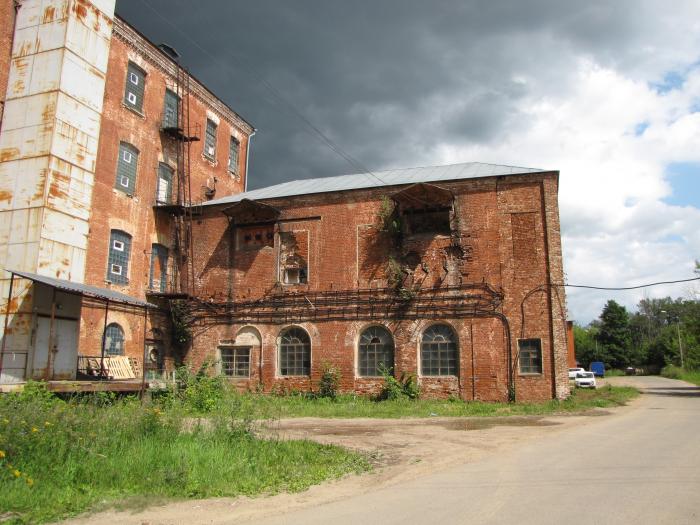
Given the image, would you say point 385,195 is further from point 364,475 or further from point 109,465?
point 109,465

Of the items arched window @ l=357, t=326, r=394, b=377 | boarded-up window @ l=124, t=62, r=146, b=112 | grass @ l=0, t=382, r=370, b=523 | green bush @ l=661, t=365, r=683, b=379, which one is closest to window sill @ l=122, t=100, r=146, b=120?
boarded-up window @ l=124, t=62, r=146, b=112

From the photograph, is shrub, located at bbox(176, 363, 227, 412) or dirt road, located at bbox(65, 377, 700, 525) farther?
shrub, located at bbox(176, 363, 227, 412)

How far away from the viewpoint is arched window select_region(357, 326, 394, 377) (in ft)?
67.3

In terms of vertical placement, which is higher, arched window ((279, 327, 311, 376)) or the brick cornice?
the brick cornice

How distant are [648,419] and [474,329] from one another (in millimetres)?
6221

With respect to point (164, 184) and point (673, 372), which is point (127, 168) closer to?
point (164, 184)

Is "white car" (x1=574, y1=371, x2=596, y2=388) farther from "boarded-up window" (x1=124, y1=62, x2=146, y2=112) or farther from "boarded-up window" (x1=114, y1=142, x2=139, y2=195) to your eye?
"boarded-up window" (x1=124, y1=62, x2=146, y2=112)

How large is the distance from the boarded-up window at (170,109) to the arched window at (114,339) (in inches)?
350

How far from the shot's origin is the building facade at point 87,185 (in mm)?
16266

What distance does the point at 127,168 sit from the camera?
2123 cm

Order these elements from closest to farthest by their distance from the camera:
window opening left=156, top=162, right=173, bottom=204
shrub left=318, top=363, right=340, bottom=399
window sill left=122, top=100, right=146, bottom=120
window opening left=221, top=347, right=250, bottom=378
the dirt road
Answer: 1. the dirt road
2. shrub left=318, top=363, right=340, bottom=399
3. window sill left=122, top=100, right=146, bottom=120
4. window opening left=221, top=347, right=250, bottom=378
5. window opening left=156, top=162, right=173, bottom=204

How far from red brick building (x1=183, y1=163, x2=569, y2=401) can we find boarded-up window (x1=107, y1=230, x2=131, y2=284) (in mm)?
3262

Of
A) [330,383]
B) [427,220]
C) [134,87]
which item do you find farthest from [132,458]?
[134,87]

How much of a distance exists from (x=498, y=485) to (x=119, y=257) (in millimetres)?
17251
